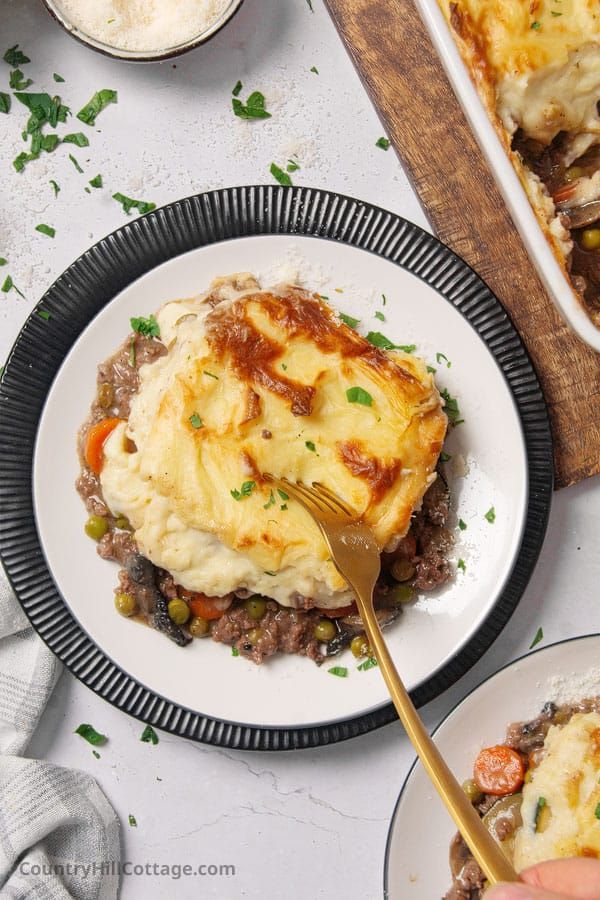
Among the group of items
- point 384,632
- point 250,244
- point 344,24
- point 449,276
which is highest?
point 344,24

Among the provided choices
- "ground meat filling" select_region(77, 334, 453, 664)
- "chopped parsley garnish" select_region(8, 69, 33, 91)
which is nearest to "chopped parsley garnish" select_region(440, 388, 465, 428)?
"ground meat filling" select_region(77, 334, 453, 664)

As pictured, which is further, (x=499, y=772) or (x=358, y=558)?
(x=499, y=772)

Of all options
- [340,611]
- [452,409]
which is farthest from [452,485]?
[340,611]

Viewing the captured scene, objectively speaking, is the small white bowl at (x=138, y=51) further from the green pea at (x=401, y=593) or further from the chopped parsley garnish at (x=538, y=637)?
the chopped parsley garnish at (x=538, y=637)

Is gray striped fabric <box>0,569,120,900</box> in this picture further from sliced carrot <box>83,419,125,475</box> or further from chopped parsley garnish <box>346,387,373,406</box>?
chopped parsley garnish <box>346,387,373,406</box>

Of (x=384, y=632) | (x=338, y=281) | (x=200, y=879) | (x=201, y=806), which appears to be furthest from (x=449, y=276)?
(x=200, y=879)

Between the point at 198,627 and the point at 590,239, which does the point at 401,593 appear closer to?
the point at 198,627

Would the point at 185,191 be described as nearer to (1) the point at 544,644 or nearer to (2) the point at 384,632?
(2) the point at 384,632
